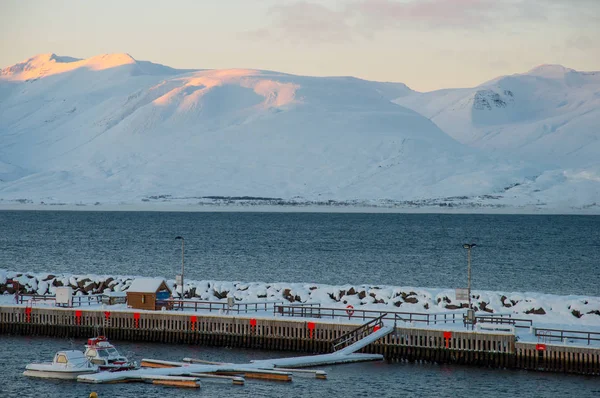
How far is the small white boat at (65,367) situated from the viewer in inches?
1732

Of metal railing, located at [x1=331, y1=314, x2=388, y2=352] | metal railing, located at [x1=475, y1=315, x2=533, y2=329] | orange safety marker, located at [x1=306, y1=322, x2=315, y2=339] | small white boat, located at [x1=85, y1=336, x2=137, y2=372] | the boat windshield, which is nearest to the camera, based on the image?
small white boat, located at [x1=85, y1=336, x2=137, y2=372]

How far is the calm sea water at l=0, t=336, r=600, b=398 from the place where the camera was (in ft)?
138

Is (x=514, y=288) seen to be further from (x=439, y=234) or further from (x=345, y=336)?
(x=439, y=234)

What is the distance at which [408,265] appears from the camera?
107500 millimetres

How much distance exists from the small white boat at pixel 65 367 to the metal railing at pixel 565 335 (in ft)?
63.4

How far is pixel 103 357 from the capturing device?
44781 millimetres

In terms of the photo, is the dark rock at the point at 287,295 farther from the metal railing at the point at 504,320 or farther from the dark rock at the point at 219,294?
the metal railing at the point at 504,320

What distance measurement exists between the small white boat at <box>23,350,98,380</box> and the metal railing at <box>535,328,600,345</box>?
19.3 m

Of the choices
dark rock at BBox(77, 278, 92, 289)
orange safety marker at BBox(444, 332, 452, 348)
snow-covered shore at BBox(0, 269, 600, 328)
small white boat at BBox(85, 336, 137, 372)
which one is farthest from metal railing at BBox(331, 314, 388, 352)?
dark rock at BBox(77, 278, 92, 289)

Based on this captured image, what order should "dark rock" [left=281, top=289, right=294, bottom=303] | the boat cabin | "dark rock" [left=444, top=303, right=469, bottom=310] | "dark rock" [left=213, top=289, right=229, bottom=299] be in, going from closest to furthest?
the boat cabin, "dark rock" [left=444, top=303, right=469, bottom=310], "dark rock" [left=281, top=289, right=294, bottom=303], "dark rock" [left=213, top=289, right=229, bottom=299]

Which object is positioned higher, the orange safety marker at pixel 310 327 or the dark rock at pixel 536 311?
the dark rock at pixel 536 311

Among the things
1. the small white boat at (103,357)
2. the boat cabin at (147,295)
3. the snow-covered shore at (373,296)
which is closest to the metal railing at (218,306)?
the boat cabin at (147,295)

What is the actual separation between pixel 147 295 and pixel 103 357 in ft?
37.3

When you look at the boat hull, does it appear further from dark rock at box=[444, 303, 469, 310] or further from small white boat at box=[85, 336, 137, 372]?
dark rock at box=[444, 303, 469, 310]
